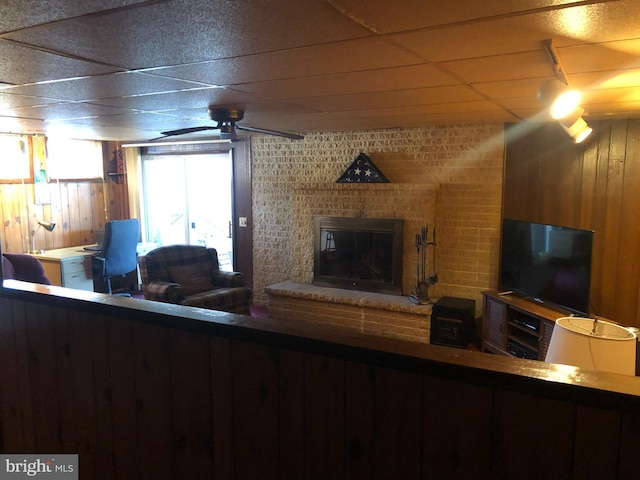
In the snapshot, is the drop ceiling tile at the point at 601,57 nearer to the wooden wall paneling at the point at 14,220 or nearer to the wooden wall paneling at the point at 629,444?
the wooden wall paneling at the point at 629,444

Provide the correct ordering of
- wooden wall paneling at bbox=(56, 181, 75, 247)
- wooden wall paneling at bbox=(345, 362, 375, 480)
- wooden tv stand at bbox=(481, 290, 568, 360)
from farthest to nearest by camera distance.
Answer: wooden wall paneling at bbox=(56, 181, 75, 247), wooden tv stand at bbox=(481, 290, 568, 360), wooden wall paneling at bbox=(345, 362, 375, 480)

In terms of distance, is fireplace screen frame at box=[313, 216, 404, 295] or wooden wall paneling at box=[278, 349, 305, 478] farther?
fireplace screen frame at box=[313, 216, 404, 295]

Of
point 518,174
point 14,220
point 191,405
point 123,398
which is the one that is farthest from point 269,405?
point 14,220

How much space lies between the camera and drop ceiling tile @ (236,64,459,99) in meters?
2.21

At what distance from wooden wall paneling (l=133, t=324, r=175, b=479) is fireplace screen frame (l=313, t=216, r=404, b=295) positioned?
367 centimetres

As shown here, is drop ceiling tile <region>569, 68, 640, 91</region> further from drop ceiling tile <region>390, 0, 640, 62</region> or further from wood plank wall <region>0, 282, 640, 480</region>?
wood plank wall <region>0, 282, 640, 480</region>

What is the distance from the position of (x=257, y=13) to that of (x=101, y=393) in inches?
52.9

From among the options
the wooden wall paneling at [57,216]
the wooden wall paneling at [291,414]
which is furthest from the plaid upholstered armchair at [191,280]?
the wooden wall paneling at [291,414]

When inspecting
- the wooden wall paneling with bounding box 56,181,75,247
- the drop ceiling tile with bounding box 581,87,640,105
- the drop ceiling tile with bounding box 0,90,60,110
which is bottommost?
the wooden wall paneling with bounding box 56,181,75,247

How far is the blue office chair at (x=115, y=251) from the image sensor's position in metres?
5.45

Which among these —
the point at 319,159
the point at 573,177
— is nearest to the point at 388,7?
the point at 573,177

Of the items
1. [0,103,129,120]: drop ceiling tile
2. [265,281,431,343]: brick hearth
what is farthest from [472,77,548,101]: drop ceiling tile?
[0,103,129,120]: drop ceiling tile

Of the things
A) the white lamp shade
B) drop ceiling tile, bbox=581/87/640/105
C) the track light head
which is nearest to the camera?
the white lamp shade

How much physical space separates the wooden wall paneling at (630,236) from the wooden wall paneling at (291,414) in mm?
3709
